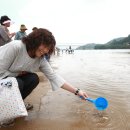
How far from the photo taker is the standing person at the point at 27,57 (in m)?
3.12

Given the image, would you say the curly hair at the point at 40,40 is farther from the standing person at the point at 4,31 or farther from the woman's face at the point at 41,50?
the standing person at the point at 4,31

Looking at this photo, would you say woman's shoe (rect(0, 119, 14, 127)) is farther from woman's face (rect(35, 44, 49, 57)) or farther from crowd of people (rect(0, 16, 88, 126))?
woman's face (rect(35, 44, 49, 57))

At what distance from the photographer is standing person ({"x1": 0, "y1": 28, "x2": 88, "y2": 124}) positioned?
3.12 metres

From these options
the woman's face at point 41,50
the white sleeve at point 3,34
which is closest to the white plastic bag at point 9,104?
the woman's face at point 41,50

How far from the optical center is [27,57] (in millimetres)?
3316

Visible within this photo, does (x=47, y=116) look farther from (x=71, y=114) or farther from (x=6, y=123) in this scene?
(x=6, y=123)

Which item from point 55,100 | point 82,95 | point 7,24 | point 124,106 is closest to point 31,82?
point 82,95

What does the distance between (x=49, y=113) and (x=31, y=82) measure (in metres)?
0.53

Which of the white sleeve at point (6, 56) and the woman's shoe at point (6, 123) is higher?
the white sleeve at point (6, 56)

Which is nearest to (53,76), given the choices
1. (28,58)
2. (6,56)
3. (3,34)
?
(28,58)

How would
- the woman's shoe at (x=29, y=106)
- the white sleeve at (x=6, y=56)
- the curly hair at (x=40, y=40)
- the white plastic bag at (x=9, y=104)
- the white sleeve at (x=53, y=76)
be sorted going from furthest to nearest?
the woman's shoe at (x=29, y=106)
the white sleeve at (x=53, y=76)
the white sleeve at (x=6, y=56)
the curly hair at (x=40, y=40)
the white plastic bag at (x=9, y=104)

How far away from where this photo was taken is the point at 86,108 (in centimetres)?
407

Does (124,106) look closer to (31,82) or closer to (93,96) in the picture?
(93,96)

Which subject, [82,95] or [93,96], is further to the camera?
[93,96]
